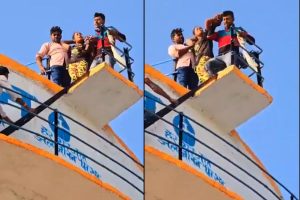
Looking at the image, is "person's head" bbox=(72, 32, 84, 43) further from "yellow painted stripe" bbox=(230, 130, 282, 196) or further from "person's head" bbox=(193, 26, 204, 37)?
"yellow painted stripe" bbox=(230, 130, 282, 196)

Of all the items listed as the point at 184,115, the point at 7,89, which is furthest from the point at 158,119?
the point at 7,89

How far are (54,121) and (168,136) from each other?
2.15 feet

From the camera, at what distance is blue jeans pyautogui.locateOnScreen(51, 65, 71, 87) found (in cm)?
1061

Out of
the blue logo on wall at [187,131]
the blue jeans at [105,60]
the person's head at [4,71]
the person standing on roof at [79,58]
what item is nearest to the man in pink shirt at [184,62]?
the blue logo on wall at [187,131]

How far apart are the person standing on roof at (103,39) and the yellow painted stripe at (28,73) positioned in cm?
24

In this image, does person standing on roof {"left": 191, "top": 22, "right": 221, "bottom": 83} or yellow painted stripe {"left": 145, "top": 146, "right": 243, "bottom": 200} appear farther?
person standing on roof {"left": 191, "top": 22, "right": 221, "bottom": 83}

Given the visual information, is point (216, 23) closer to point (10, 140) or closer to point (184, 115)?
point (184, 115)

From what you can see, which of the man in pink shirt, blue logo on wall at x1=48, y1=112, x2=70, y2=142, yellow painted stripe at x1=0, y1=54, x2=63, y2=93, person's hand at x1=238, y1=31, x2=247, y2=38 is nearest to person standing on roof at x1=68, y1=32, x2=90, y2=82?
yellow painted stripe at x1=0, y1=54, x2=63, y2=93

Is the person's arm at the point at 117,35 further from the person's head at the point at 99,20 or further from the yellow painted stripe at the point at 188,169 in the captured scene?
the yellow painted stripe at the point at 188,169

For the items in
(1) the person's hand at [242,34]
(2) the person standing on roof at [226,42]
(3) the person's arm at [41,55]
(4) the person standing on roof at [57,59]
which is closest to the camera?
(2) the person standing on roof at [226,42]

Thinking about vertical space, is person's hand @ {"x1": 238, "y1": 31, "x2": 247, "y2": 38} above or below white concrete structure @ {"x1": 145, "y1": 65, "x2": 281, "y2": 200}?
above

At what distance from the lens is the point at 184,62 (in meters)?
10.6

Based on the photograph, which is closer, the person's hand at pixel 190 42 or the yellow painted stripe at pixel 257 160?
the person's hand at pixel 190 42

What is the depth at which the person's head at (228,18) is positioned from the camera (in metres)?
A: 10.9
